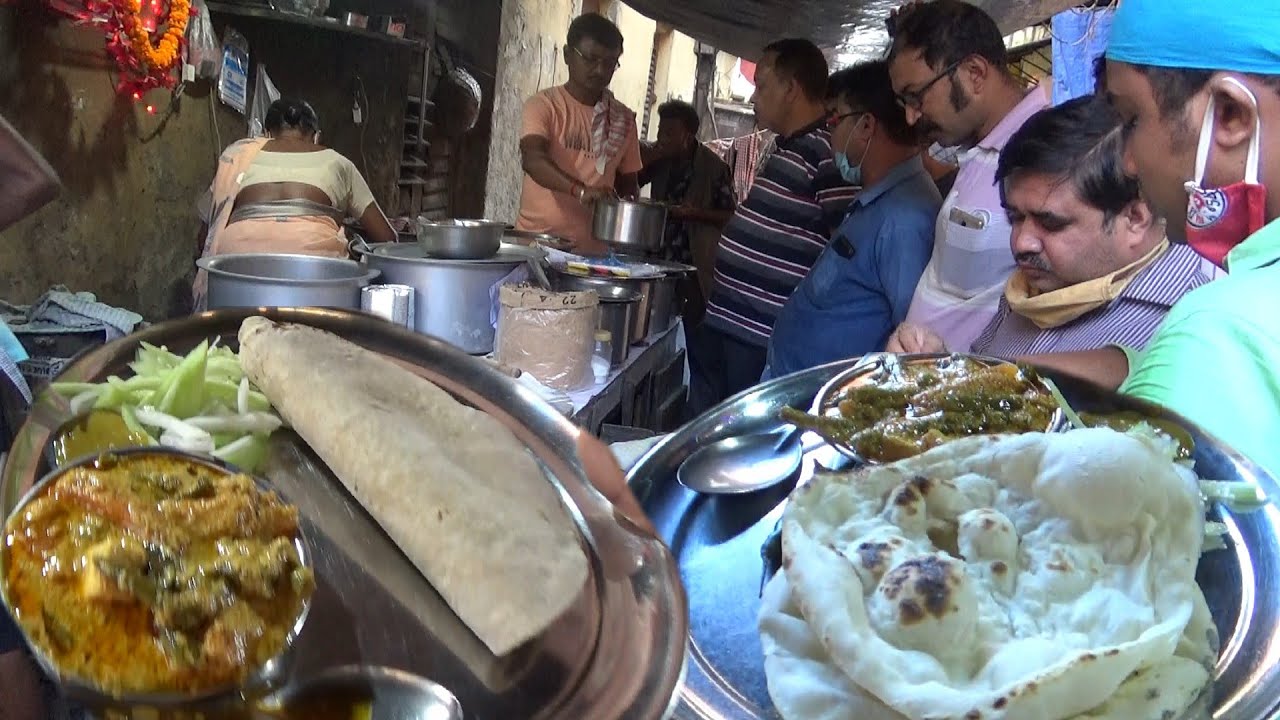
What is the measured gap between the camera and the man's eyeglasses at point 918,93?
2.88 m

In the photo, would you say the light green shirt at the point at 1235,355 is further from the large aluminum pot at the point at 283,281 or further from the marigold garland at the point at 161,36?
the marigold garland at the point at 161,36

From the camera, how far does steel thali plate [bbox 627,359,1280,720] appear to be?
0.94 m

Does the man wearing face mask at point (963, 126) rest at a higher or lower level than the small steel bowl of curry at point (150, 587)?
higher

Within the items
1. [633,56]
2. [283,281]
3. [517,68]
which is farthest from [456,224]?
[633,56]

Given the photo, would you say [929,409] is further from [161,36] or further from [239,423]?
[161,36]

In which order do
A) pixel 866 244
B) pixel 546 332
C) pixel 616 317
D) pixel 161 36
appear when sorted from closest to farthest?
pixel 546 332 → pixel 866 244 → pixel 616 317 → pixel 161 36

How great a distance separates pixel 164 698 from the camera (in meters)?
0.78

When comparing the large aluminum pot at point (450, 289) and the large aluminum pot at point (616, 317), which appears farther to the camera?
the large aluminum pot at point (616, 317)

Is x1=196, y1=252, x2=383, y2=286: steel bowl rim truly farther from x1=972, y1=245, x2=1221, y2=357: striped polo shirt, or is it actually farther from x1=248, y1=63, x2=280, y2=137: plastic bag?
x1=248, y1=63, x2=280, y2=137: plastic bag

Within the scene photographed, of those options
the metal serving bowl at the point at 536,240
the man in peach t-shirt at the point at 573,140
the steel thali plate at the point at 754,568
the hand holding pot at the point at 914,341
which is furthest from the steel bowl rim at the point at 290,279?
the man in peach t-shirt at the point at 573,140

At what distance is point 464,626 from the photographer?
3.34 feet

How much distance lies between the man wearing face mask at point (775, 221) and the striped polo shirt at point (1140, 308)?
174 centimetres

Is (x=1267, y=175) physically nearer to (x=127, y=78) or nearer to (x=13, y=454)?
(x=13, y=454)

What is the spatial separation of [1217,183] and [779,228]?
101 inches
